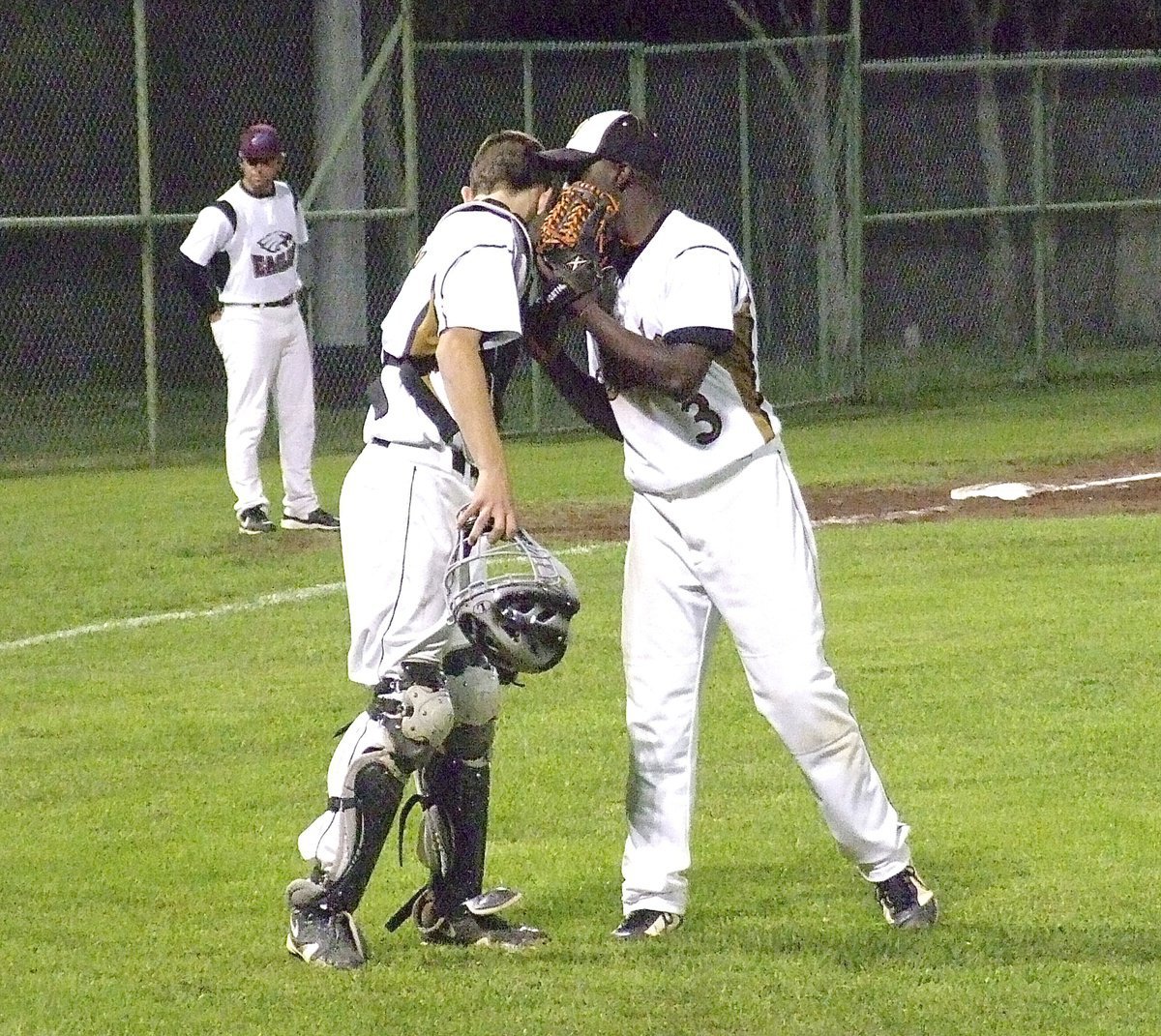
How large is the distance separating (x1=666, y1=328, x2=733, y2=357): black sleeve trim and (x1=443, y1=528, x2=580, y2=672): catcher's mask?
0.56 meters

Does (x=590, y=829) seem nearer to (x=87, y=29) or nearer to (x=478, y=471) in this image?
(x=478, y=471)

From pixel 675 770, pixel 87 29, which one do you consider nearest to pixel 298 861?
pixel 675 770

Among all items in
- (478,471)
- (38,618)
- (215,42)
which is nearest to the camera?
(478,471)

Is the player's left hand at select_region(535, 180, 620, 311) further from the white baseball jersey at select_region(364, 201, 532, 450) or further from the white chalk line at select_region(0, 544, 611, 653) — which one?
the white chalk line at select_region(0, 544, 611, 653)

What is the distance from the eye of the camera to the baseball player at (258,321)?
12766mm

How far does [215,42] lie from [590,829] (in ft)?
68.1

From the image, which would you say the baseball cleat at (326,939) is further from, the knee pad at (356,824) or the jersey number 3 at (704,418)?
the jersey number 3 at (704,418)

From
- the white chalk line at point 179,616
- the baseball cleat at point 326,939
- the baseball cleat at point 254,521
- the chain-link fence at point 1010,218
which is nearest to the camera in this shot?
the baseball cleat at point 326,939

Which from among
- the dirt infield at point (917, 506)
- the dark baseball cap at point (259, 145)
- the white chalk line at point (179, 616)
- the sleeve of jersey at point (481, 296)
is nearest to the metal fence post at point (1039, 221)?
the dirt infield at point (917, 506)

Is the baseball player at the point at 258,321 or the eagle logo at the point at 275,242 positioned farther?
the eagle logo at the point at 275,242

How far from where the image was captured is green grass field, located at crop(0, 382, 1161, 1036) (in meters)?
5.17

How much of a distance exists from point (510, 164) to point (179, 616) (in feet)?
17.4

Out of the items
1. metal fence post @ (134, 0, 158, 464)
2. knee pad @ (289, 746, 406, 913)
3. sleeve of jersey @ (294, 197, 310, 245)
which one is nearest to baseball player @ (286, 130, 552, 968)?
knee pad @ (289, 746, 406, 913)

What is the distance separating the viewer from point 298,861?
643 centimetres
